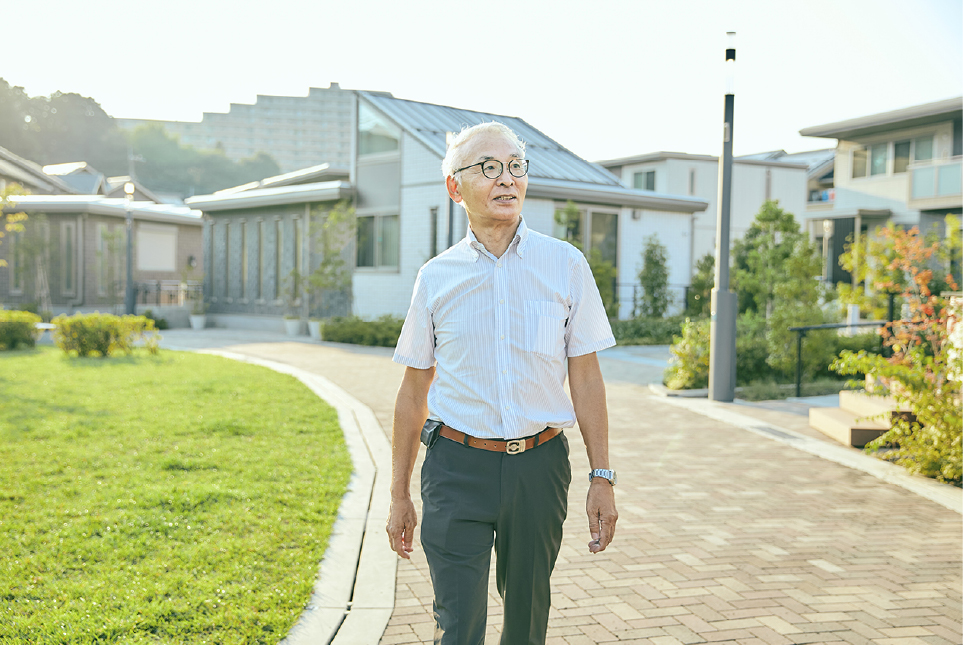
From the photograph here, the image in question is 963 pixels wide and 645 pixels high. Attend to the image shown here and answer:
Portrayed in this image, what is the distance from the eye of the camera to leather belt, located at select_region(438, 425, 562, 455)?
99.4 inches

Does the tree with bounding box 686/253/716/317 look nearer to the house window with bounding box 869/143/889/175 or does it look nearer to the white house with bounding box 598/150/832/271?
the house window with bounding box 869/143/889/175

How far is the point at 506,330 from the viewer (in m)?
2.57

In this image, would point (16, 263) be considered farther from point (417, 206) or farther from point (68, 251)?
point (417, 206)

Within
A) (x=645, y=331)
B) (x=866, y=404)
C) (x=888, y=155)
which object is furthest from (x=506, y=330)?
(x=888, y=155)

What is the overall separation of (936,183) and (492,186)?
25.6 meters

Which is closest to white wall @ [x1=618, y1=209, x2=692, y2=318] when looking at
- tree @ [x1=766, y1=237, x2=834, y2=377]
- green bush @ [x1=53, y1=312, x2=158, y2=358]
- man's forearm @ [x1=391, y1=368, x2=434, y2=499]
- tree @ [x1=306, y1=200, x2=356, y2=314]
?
tree @ [x1=306, y1=200, x2=356, y2=314]

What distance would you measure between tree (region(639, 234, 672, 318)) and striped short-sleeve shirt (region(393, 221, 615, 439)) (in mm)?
20806

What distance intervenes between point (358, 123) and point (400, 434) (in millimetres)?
22322

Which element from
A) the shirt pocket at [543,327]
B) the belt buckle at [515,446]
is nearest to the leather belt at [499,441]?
the belt buckle at [515,446]

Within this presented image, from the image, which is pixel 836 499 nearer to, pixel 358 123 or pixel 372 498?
pixel 372 498

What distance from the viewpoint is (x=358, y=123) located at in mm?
23953

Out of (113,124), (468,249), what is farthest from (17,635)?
(113,124)

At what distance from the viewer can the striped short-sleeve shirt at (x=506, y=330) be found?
2561 millimetres

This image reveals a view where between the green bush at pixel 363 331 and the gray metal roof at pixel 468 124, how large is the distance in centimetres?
446
